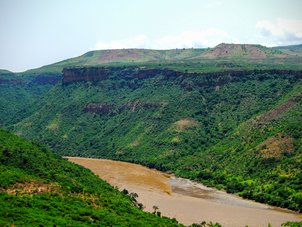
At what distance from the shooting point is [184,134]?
142 m

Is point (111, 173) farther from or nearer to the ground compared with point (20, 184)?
nearer to the ground

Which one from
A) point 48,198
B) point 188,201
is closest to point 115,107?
point 188,201

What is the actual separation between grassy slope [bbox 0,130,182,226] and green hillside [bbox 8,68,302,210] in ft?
131

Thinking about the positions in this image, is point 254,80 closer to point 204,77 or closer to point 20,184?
point 204,77

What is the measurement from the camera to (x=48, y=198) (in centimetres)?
5562

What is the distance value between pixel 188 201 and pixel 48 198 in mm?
44775

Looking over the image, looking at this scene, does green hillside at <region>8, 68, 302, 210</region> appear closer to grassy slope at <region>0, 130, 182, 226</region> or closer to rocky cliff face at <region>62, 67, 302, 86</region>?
rocky cliff face at <region>62, 67, 302, 86</region>

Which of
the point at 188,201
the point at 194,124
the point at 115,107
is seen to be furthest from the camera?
the point at 115,107

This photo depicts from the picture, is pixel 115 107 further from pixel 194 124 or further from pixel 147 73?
pixel 194 124

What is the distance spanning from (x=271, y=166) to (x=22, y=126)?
→ 110 meters

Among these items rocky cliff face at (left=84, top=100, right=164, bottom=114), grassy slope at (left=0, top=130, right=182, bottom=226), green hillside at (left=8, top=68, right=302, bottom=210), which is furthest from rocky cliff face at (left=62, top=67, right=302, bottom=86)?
grassy slope at (left=0, top=130, right=182, bottom=226)

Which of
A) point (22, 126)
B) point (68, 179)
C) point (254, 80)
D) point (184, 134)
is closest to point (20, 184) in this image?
point (68, 179)

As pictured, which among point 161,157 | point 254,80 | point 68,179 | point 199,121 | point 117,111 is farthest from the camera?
point 117,111

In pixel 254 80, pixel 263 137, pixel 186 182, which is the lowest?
pixel 186 182
